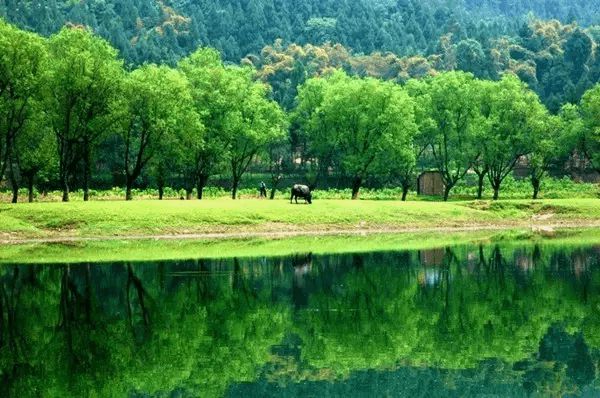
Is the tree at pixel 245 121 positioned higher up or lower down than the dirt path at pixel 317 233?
higher up

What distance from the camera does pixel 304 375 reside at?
23719 millimetres

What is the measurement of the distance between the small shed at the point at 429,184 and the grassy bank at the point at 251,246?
146 feet

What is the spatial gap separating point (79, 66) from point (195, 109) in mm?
15499

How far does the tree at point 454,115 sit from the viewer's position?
102812mm

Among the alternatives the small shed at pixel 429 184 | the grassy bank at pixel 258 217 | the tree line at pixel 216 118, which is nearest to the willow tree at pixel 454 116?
the tree line at pixel 216 118

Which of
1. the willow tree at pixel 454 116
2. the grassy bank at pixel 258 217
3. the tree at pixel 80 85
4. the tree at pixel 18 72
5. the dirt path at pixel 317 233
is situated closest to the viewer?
the dirt path at pixel 317 233

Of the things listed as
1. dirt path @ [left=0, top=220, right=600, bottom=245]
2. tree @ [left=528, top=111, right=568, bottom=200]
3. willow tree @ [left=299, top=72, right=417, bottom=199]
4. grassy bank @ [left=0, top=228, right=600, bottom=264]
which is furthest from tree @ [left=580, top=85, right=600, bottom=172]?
grassy bank @ [left=0, top=228, right=600, bottom=264]

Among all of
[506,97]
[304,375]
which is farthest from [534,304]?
[506,97]

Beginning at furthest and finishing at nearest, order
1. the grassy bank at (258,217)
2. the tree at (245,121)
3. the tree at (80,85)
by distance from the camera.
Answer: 1. the tree at (245,121)
2. the tree at (80,85)
3. the grassy bank at (258,217)

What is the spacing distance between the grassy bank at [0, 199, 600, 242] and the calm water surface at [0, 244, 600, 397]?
56.8ft

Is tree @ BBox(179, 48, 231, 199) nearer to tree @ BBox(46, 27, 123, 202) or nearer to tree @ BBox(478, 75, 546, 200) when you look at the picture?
tree @ BBox(46, 27, 123, 202)

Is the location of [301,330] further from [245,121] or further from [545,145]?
[545,145]

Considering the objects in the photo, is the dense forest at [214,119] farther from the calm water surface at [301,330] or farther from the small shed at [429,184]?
the calm water surface at [301,330]

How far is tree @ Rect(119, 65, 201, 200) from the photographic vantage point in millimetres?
80438
